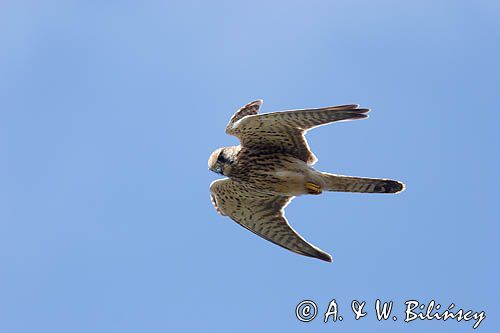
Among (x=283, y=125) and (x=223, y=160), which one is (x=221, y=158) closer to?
(x=223, y=160)

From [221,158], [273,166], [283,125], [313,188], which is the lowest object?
[313,188]

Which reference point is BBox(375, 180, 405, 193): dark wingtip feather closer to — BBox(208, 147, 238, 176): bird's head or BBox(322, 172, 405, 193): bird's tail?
BBox(322, 172, 405, 193): bird's tail

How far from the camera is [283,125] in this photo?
10.6 meters

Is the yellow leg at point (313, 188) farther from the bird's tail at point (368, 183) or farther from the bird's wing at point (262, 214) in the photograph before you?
the bird's wing at point (262, 214)

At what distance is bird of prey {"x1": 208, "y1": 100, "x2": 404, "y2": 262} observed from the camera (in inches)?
416

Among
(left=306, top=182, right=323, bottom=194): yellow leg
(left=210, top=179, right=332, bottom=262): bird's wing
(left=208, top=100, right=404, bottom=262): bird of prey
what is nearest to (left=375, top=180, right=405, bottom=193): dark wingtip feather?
(left=208, top=100, right=404, bottom=262): bird of prey

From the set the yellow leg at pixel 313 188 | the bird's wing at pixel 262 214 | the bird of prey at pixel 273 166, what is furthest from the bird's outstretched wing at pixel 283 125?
the bird's wing at pixel 262 214

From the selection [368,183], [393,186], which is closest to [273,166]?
[368,183]

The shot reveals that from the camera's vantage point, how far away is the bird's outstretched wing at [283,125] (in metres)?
10.1

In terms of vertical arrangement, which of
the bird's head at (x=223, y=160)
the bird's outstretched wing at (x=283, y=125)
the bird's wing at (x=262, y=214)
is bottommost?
the bird's wing at (x=262, y=214)

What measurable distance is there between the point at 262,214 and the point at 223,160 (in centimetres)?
95

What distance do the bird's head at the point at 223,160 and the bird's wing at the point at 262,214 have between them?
228 millimetres

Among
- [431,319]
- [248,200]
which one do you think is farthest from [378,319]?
[248,200]

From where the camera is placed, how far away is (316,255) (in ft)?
37.1
